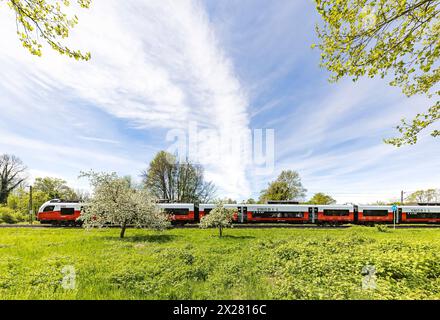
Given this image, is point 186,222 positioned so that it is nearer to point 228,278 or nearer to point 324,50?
point 228,278

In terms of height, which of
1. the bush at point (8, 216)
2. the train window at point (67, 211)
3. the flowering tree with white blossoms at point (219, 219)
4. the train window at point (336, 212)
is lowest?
the bush at point (8, 216)

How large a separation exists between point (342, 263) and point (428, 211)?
33.6 m

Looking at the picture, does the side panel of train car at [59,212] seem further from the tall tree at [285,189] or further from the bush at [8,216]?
the tall tree at [285,189]

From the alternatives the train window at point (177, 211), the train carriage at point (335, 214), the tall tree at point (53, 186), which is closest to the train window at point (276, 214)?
the train carriage at point (335, 214)

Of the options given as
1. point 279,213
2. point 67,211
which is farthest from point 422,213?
point 67,211

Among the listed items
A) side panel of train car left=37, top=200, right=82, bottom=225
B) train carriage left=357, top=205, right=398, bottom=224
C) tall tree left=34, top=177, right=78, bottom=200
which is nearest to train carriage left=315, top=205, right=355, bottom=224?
train carriage left=357, top=205, right=398, bottom=224

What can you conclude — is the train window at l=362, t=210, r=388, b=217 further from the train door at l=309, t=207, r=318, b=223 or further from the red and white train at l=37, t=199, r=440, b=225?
the train door at l=309, t=207, r=318, b=223

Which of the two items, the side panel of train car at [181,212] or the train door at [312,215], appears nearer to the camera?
the side panel of train car at [181,212]

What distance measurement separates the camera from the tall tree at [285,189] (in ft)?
147

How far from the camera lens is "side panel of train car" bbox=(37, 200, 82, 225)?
22.7 m

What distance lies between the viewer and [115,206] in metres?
15.0

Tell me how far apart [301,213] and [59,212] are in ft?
98.8

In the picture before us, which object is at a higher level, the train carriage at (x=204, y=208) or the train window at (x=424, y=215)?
the train carriage at (x=204, y=208)
